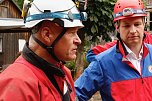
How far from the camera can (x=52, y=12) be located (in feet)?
6.58

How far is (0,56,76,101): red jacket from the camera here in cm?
171

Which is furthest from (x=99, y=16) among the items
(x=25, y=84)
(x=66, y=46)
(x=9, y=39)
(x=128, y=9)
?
(x=9, y=39)

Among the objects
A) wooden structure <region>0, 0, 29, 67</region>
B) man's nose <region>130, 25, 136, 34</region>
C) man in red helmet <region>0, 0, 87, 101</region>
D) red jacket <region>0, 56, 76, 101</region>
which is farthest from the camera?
wooden structure <region>0, 0, 29, 67</region>

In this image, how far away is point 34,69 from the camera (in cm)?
190

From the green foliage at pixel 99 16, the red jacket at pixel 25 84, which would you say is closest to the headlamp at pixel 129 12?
the red jacket at pixel 25 84

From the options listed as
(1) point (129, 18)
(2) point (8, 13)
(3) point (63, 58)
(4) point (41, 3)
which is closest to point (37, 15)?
(4) point (41, 3)

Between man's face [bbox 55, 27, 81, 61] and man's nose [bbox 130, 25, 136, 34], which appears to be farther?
man's nose [bbox 130, 25, 136, 34]

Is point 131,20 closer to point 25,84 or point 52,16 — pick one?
point 52,16

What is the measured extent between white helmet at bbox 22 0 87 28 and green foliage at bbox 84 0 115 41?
6.44 m

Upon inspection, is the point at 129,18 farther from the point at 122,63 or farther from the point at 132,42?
the point at 122,63

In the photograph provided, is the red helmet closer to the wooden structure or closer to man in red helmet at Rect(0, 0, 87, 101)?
man in red helmet at Rect(0, 0, 87, 101)

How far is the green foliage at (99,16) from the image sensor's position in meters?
8.57

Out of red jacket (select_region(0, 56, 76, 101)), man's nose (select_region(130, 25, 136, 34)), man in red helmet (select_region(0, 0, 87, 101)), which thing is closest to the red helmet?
man's nose (select_region(130, 25, 136, 34))

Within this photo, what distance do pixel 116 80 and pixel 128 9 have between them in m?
0.65
